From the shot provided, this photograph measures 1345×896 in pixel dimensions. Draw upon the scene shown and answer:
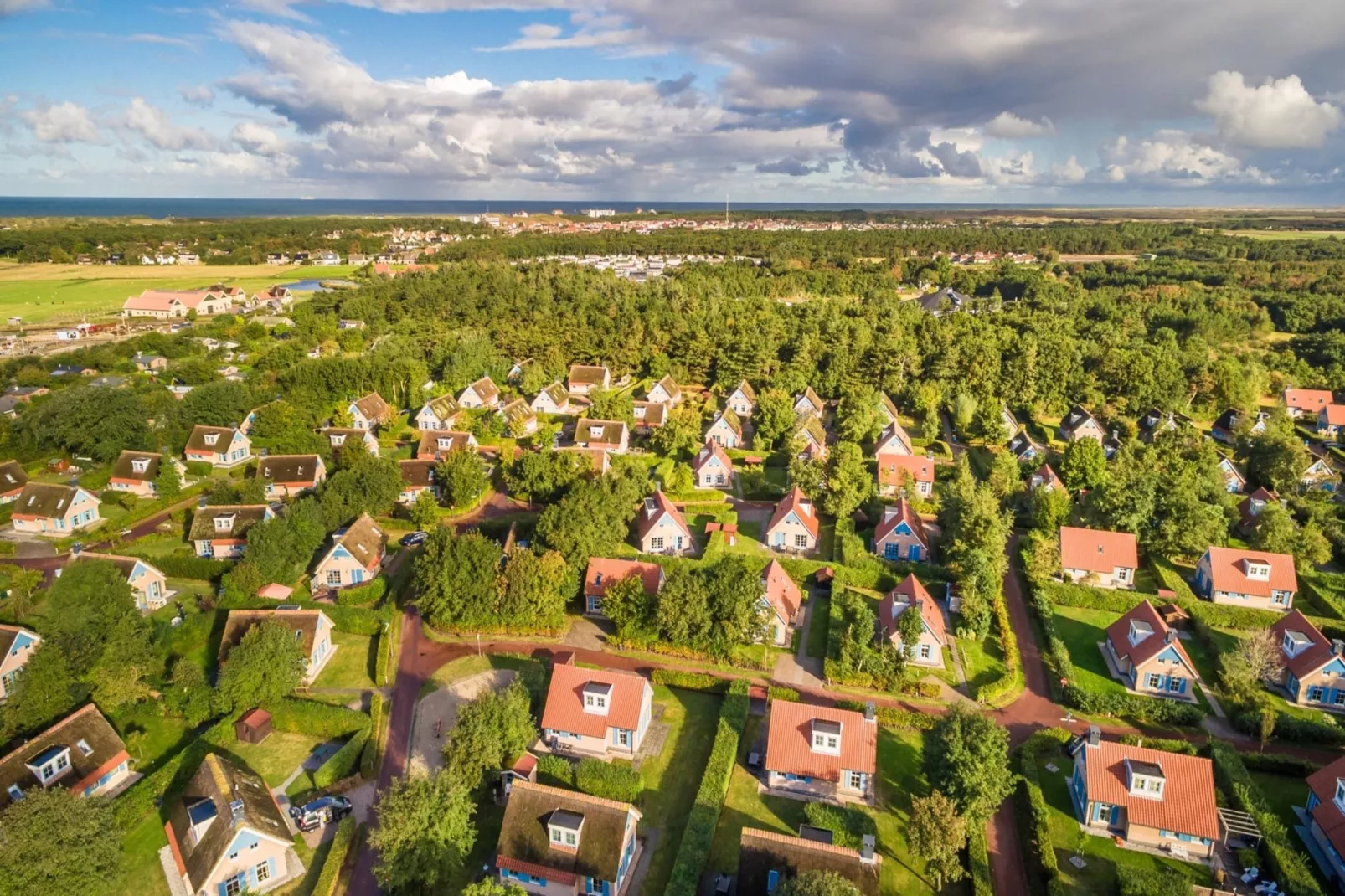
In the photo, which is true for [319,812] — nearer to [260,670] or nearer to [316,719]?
[316,719]

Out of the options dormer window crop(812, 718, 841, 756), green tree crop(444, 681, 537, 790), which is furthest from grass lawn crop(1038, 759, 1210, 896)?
green tree crop(444, 681, 537, 790)

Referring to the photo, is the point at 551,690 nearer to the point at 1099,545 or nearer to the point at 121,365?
the point at 1099,545

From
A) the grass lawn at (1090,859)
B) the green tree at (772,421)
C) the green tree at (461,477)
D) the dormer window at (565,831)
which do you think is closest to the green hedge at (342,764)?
the dormer window at (565,831)

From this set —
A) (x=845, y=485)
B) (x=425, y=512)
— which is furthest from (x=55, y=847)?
(x=845, y=485)

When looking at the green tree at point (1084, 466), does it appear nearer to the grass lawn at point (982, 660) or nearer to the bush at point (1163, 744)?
the grass lawn at point (982, 660)

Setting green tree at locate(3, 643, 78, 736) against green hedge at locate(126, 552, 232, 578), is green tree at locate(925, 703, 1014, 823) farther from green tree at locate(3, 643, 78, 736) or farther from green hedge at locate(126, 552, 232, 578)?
green hedge at locate(126, 552, 232, 578)

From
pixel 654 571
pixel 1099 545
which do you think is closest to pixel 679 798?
pixel 654 571
